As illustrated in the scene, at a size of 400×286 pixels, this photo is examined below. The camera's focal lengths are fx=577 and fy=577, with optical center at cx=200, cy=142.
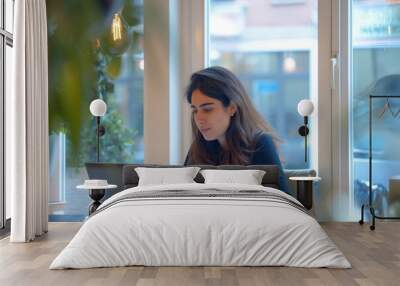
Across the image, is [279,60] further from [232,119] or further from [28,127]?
[28,127]

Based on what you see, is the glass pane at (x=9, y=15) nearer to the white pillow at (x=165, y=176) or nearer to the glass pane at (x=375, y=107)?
the white pillow at (x=165, y=176)

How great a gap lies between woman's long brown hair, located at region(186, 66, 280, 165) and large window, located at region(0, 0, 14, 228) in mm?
2198

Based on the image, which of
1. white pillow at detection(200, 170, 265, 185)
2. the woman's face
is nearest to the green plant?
the woman's face

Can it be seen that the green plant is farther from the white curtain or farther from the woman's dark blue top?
the white curtain

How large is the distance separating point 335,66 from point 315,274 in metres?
3.70

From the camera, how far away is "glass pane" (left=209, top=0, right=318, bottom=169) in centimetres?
727

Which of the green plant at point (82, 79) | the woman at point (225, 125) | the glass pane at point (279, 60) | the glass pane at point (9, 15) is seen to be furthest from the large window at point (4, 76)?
the glass pane at point (279, 60)

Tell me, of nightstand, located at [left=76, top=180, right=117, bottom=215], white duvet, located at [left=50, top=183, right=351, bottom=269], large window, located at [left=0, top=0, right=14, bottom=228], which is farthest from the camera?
nightstand, located at [left=76, top=180, right=117, bottom=215]

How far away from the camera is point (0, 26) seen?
20.5 feet

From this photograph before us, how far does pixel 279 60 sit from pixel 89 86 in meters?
2.45

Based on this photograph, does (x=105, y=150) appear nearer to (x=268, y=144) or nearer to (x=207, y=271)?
(x=268, y=144)

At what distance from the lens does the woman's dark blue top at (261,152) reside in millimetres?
7172

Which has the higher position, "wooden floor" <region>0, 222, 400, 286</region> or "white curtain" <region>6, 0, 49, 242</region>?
"white curtain" <region>6, 0, 49, 242</region>

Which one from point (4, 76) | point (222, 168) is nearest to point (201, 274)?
point (222, 168)
